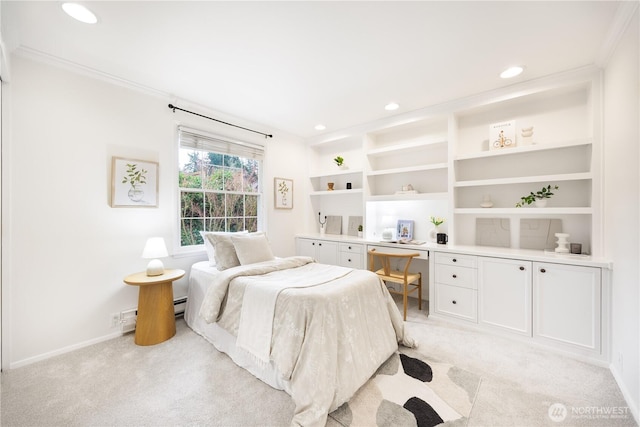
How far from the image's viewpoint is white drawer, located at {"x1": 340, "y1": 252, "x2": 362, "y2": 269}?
3.63m

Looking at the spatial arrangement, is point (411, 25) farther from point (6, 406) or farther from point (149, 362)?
point (6, 406)

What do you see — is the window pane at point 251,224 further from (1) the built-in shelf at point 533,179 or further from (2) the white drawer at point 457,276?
(1) the built-in shelf at point 533,179

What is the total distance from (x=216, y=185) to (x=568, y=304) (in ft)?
12.9

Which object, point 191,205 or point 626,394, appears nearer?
point 626,394

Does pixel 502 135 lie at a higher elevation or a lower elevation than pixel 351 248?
higher

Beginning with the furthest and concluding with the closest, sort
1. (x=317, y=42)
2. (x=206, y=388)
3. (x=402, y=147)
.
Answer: (x=402, y=147) < (x=317, y=42) < (x=206, y=388)

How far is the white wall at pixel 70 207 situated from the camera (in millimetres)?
2105

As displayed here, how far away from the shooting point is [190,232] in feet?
10.5

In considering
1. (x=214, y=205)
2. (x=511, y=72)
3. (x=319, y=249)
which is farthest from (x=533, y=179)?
(x=214, y=205)

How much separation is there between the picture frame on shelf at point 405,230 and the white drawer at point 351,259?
68 cm

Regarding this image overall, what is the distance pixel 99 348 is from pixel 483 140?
4.59 metres

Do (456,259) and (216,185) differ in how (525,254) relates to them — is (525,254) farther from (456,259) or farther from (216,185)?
(216,185)

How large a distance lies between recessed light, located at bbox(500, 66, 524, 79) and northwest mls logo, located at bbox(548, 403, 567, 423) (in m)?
2.69

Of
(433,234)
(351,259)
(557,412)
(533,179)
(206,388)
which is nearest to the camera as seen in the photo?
(557,412)
